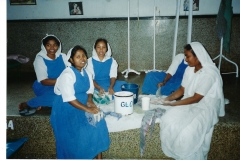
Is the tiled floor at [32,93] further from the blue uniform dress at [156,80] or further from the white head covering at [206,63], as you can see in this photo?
the blue uniform dress at [156,80]

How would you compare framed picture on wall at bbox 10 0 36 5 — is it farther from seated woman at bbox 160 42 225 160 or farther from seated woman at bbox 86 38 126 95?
seated woman at bbox 160 42 225 160

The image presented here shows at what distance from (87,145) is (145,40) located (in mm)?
3780

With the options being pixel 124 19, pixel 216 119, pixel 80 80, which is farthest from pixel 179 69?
pixel 124 19

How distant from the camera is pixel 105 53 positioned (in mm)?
3344

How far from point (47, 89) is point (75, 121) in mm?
995

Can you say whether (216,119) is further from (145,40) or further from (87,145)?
(145,40)

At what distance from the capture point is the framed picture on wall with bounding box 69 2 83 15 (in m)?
5.02

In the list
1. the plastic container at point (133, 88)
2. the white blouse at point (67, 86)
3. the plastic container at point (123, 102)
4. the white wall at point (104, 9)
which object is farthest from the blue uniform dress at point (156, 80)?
the white wall at point (104, 9)

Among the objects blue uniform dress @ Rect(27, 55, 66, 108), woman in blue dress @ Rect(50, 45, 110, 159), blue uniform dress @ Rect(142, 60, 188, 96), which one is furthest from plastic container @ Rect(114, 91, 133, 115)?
blue uniform dress @ Rect(142, 60, 188, 96)

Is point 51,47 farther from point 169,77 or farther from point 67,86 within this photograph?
point 169,77

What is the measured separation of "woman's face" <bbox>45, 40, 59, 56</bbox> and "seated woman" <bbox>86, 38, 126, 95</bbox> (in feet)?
2.01

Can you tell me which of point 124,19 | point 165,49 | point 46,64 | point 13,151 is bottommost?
point 13,151

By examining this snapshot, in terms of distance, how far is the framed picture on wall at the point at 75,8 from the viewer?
16.5 feet

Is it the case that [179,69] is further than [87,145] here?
Yes
